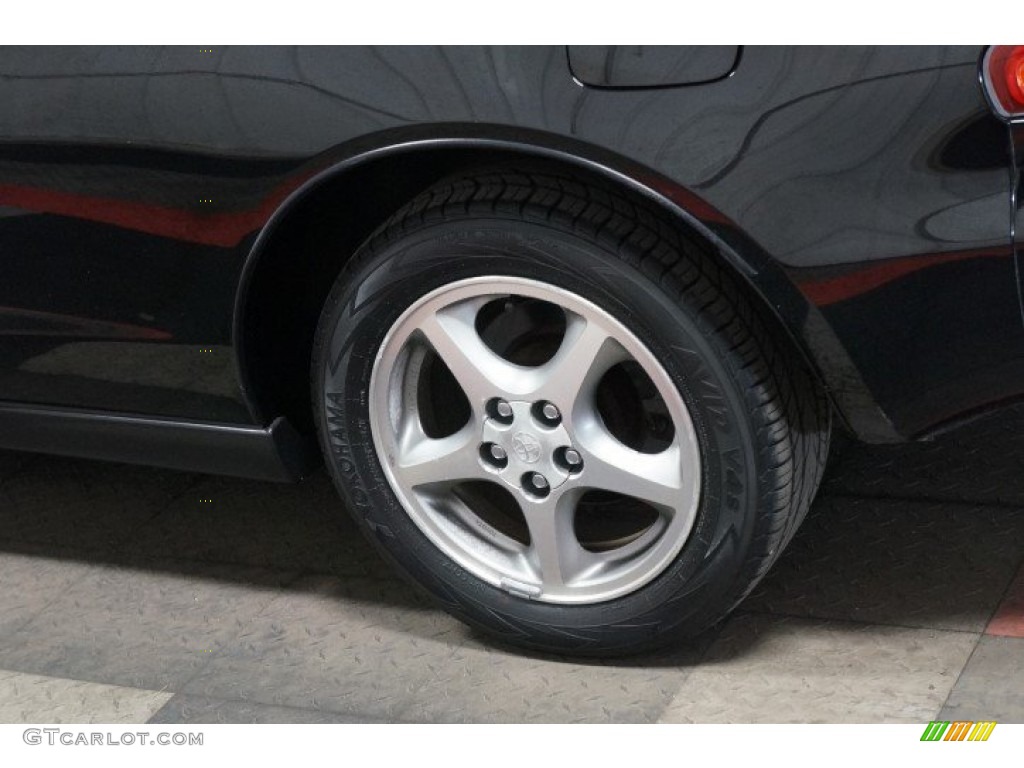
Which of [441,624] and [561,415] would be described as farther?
[441,624]

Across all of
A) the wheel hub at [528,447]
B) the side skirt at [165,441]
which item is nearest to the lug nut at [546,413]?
the wheel hub at [528,447]

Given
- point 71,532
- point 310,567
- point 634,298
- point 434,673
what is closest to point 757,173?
point 634,298

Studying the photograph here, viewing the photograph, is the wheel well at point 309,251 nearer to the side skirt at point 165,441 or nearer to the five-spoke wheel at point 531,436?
the side skirt at point 165,441

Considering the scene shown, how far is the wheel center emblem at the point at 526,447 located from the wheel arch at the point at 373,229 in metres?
0.40

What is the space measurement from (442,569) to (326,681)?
10.3 inches

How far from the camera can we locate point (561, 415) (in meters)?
2.40

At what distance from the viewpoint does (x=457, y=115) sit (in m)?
2.22

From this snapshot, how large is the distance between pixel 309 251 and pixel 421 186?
8.6 inches

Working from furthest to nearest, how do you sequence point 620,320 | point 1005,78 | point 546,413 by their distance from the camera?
point 546,413 < point 620,320 < point 1005,78

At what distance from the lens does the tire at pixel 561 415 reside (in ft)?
7.45

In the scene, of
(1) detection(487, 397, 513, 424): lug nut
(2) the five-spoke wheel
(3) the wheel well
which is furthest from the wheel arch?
(1) detection(487, 397, 513, 424): lug nut
